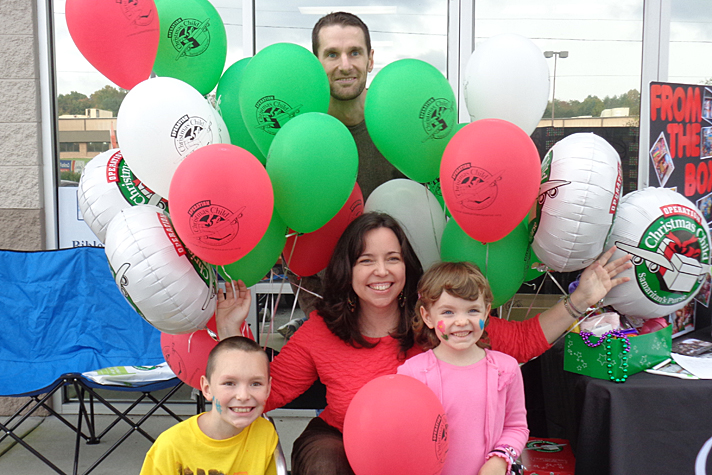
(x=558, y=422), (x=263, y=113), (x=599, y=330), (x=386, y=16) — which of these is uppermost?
(x=386, y=16)

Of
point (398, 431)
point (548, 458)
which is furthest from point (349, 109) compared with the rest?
point (548, 458)

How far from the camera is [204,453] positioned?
Answer: 1508mm

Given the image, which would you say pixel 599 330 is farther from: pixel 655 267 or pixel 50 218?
pixel 50 218

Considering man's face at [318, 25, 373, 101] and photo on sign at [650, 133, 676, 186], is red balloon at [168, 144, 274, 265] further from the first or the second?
photo on sign at [650, 133, 676, 186]

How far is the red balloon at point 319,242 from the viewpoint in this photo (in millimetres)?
1742

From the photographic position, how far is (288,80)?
1.53 m

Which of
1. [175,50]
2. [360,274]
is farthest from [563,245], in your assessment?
[175,50]

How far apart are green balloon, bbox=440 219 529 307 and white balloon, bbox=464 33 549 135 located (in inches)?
13.5

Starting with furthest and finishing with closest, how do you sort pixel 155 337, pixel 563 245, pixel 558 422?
pixel 155 337, pixel 558 422, pixel 563 245

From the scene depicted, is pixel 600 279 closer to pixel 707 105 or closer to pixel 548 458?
pixel 548 458

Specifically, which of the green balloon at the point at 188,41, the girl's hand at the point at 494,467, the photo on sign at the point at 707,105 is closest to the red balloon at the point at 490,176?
the girl's hand at the point at 494,467

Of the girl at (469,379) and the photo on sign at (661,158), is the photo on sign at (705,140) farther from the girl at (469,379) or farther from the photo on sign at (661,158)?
the girl at (469,379)

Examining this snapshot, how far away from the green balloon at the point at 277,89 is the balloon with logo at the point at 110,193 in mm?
387

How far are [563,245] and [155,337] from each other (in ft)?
6.95
